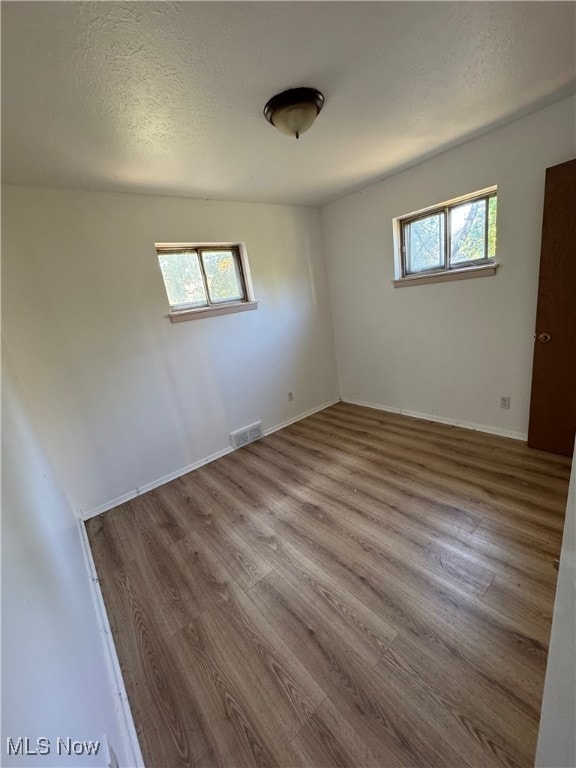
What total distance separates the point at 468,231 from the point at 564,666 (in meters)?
2.91

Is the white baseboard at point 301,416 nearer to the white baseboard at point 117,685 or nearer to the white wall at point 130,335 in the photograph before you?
the white wall at point 130,335

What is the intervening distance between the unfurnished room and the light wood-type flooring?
1cm

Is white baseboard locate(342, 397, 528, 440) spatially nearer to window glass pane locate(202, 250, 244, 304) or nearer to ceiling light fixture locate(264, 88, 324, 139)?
window glass pane locate(202, 250, 244, 304)

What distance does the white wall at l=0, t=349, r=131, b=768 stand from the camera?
507mm

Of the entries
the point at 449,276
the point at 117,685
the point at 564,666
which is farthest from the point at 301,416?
the point at 564,666

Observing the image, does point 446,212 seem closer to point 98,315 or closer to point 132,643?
point 98,315

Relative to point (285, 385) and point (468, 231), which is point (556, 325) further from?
point (285, 385)

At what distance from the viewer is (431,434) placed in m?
2.90

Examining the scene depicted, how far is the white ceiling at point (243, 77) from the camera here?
A: 41.2 inches

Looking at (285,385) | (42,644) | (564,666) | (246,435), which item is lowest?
(246,435)

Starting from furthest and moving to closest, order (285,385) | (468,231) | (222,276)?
1. (285,385)
2. (222,276)
3. (468,231)

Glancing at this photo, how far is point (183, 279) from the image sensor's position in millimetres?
2793

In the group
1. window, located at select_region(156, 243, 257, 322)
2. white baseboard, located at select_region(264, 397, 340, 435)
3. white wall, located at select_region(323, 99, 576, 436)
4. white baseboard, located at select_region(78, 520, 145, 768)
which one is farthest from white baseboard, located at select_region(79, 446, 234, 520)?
white wall, located at select_region(323, 99, 576, 436)

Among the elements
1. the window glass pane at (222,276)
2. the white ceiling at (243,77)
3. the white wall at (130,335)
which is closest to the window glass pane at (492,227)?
the white ceiling at (243,77)
